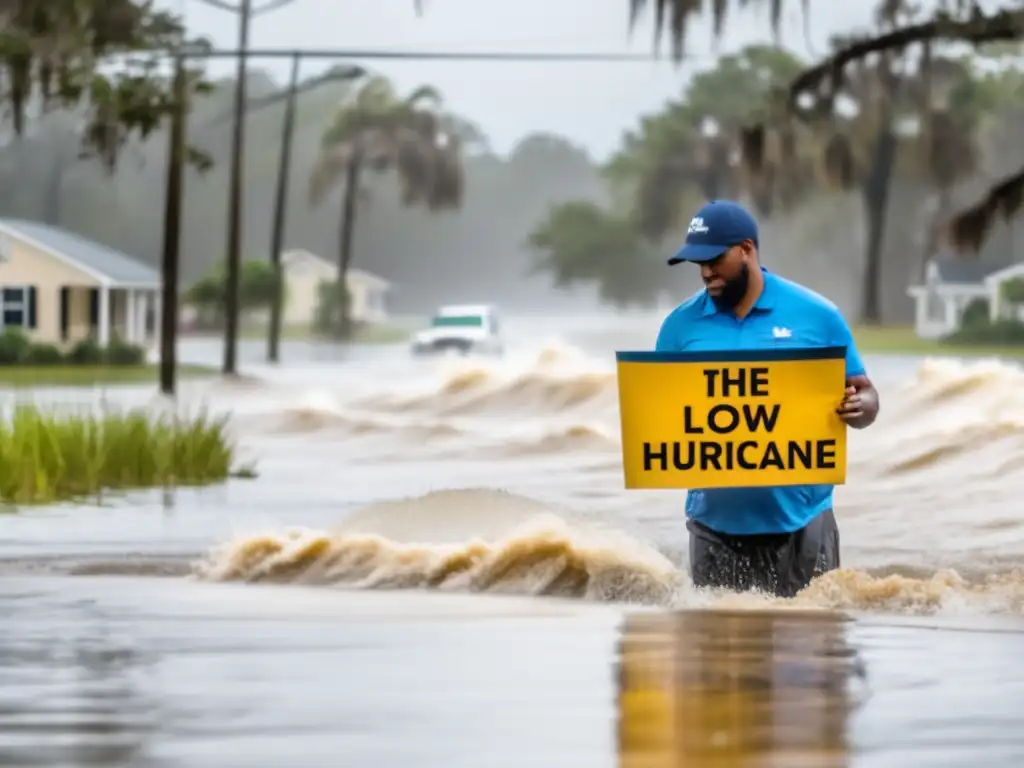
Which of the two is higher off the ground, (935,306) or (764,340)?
(764,340)

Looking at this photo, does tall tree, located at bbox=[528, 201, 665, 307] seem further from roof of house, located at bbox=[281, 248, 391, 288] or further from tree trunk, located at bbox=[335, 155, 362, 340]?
tree trunk, located at bbox=[335, 155, 362, 340]

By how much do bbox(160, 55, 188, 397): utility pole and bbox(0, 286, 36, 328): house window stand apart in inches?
1284

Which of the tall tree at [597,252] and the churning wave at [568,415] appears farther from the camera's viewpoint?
the tall tree at [597,252]

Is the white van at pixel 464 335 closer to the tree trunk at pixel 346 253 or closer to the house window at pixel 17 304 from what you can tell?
the house window at pixel 17 304

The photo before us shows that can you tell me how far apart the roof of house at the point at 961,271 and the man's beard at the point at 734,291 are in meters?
112

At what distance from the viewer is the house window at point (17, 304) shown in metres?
89.0

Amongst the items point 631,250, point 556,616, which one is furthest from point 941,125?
point 556,616

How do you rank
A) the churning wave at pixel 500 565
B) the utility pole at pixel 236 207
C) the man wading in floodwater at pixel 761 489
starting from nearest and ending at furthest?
the man wading in floodwater at pixel 761 489 < the churning wave at pixel 500 565 < the utility pole at pixel 236 207

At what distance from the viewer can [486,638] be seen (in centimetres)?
1448

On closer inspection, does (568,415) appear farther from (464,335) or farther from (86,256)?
(464,335)

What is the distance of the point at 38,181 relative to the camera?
607ft

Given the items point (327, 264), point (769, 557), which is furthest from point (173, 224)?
point (327, 264)

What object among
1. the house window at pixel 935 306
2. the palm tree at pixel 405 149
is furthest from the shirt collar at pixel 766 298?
the palm tree at pixel 405 149

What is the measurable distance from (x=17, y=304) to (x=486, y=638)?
249 feet
